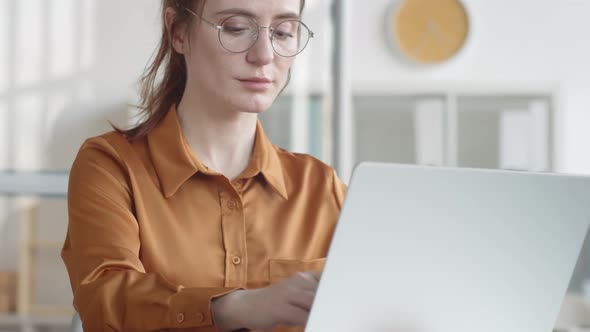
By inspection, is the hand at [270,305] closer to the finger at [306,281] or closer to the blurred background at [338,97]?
the finger at [306,281]

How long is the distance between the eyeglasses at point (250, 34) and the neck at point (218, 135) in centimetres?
13

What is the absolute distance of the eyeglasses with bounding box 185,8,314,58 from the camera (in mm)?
1368

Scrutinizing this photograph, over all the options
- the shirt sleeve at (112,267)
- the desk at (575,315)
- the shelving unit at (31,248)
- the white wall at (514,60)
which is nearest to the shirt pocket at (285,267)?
the shirt sleeve at (112,267)

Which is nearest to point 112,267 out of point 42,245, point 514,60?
point 42,245

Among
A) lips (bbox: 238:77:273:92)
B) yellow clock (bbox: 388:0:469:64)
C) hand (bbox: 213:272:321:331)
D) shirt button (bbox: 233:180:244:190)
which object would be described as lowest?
hand (bbox: 213:272:321:331)

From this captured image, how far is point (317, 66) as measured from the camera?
3406 mm

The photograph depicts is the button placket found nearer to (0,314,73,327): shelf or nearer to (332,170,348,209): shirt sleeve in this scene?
(332,170,348,209): shirt sleeve

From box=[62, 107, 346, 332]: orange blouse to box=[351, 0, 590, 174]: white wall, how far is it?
8.03 feet

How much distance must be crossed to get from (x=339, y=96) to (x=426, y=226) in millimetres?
2577

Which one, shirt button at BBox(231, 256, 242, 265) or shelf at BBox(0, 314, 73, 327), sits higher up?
shirt button at BBox(231, 256, 242, 265)

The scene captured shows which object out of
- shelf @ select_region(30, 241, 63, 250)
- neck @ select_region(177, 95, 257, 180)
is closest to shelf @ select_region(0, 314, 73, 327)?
shelf @ select_region(30, 241, 63, 250)

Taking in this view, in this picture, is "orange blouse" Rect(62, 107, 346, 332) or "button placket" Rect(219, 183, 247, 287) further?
"button placket" Rect(219, 183, 247, 287)

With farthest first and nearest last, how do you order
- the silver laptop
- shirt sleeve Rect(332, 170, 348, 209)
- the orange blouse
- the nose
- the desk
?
the desk
shirt sleeve Rect(332, 170, 348, 209)
the nose
the orange blouse
the silver laptop

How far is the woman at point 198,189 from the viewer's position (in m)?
1.26
